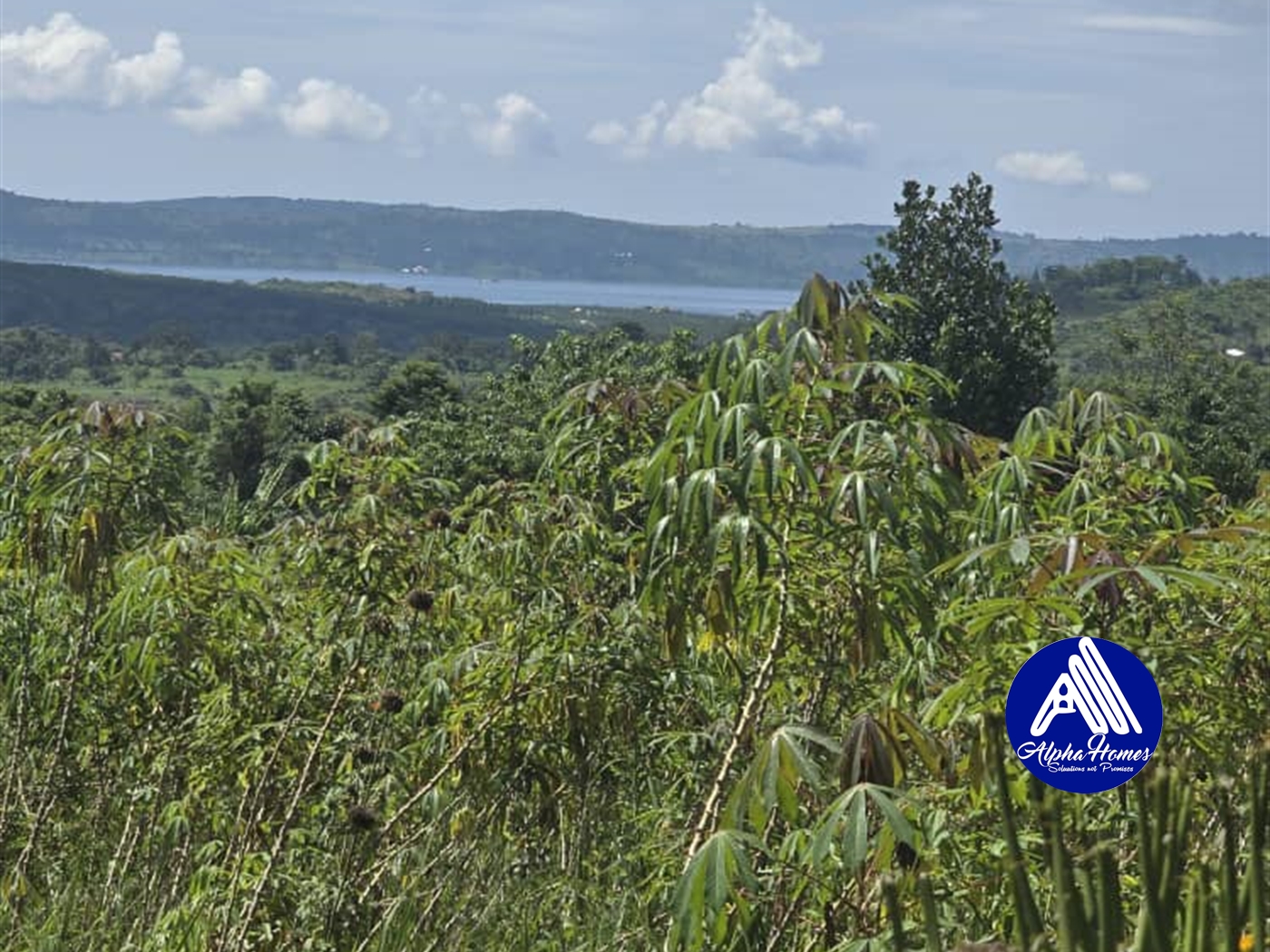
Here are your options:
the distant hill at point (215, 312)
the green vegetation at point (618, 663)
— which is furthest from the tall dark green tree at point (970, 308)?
the distant hill at point (215, 312)

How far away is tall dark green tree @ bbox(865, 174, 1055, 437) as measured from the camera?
37.8 meters

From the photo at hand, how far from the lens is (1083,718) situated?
204 centimetres

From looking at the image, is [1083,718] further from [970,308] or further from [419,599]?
[970,308]

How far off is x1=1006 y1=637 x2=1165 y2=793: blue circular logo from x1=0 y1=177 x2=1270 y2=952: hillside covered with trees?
0.30 ft

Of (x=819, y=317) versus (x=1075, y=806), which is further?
(x=819, y=317)

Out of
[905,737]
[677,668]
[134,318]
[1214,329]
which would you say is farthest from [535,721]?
[134,318]

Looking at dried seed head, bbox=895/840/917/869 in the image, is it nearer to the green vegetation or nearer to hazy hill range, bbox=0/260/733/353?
the green vegetation

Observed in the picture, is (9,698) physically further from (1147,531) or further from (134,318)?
(134,318)

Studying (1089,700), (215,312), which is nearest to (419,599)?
(1089,700)

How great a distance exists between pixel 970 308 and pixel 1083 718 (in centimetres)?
3866

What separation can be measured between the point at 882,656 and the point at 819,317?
612 mm

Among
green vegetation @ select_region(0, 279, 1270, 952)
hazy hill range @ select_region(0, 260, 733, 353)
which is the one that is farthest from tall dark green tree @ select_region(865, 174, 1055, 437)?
hazy hill range @ select_region(0, 260, 733, 353)

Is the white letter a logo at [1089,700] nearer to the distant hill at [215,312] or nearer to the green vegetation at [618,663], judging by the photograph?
the green vegetation at [618,663]

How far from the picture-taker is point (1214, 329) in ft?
291
